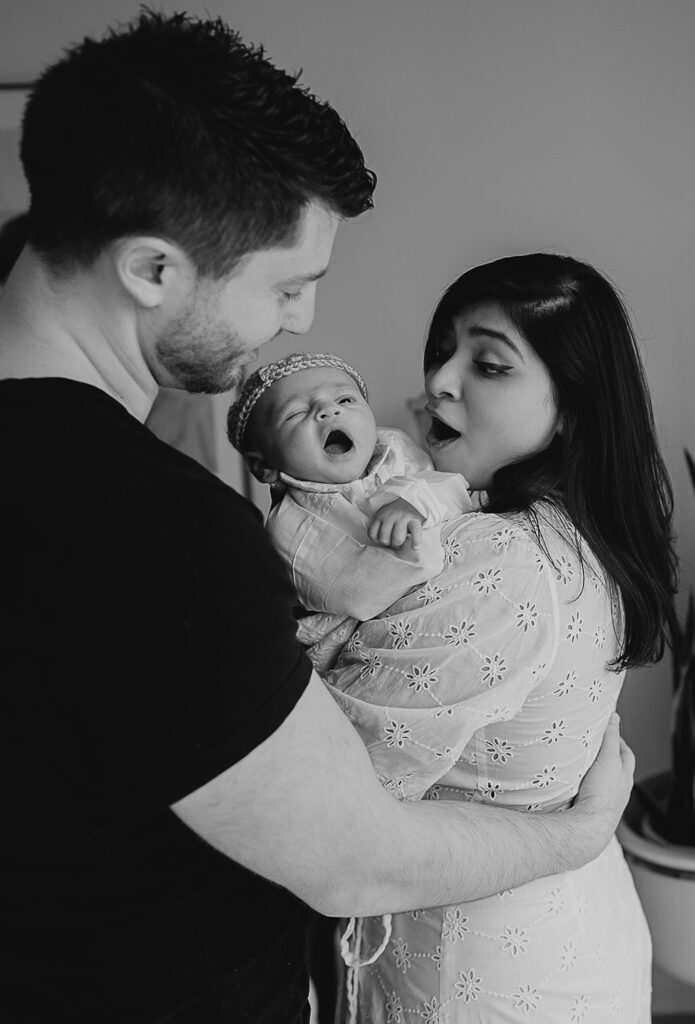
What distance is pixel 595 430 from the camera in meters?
1.37

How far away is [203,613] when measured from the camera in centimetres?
72

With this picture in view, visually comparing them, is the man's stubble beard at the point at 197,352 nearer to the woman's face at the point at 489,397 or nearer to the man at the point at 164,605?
the man at the point at 164,605

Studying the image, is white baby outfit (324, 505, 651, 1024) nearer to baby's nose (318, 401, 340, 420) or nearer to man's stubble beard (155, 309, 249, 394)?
baby's nose (318, 401, 340, 420)

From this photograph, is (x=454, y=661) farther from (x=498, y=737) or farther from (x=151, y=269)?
(x=151, y=269)

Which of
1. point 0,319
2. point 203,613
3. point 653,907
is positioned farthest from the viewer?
point 653,907

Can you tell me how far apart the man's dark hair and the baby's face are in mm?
501

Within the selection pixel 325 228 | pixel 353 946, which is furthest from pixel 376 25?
pixel 353 946

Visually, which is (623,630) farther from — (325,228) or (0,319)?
(0,319)

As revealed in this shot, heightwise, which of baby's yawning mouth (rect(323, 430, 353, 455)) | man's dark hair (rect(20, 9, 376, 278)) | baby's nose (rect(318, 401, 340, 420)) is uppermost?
man's dark hair (rect(20, 9, 376, 278))

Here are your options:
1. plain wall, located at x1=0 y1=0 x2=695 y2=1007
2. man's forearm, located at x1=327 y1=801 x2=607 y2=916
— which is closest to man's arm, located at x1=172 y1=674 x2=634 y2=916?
man's forearm, located at x1=327 y1=801 x2=607 y2=916

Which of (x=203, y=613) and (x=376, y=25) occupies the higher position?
(x=376, y=25)

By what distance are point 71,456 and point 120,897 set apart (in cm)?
42

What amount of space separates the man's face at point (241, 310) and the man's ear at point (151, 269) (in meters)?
0.02

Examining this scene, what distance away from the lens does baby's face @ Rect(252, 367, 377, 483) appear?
140cm
